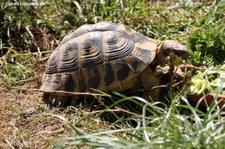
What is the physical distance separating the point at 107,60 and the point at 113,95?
34cm

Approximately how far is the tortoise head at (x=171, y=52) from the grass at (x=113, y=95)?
10.9 inches

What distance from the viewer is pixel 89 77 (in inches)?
158

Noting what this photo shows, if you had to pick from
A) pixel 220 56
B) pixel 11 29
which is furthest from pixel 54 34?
pixel 220 56

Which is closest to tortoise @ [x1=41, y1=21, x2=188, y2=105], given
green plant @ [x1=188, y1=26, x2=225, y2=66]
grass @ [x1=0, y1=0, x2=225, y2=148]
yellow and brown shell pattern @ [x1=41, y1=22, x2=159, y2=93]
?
yellow and brown shell pattern @ [x1=41, y1=22, x2=159, y2=93]

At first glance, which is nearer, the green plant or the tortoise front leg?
the tortoise front leg

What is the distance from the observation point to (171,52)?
3.97m

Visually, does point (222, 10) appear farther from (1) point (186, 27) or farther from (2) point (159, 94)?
(2) point (159, 94)

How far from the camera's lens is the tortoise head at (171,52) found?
13.0 feet

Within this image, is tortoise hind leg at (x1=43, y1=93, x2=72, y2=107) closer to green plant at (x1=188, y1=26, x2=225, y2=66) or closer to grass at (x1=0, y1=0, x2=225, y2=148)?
grass at (x1=0, y1=0, x2=225, y2=148)

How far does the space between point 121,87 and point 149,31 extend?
1304 millimetres

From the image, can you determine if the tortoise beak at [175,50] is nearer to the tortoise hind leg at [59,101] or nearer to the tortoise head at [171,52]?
the tortoise head at [171,52]

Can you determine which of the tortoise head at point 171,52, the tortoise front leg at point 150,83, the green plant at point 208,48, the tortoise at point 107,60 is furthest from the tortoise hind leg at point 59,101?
the green plant at point 208,48

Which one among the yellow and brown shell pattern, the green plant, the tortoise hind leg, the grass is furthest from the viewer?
the green plant

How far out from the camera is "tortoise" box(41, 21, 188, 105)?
3.95m
